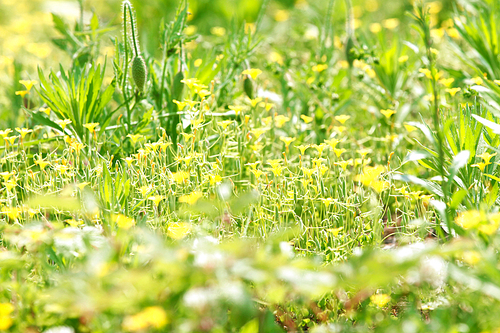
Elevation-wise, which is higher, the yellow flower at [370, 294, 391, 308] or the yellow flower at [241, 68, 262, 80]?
the yellow flower at [241, 68, 262, 80]

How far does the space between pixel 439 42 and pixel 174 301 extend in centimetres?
379

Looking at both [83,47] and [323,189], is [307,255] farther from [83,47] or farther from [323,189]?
[83,47]

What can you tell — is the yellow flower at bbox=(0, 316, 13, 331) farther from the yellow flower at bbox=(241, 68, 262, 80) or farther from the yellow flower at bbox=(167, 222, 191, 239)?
the yellow flower at bbox=(241, 68, 262, 80)

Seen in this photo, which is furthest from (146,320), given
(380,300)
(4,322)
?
(380,300)

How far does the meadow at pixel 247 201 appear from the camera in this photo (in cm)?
123

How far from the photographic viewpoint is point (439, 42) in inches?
165

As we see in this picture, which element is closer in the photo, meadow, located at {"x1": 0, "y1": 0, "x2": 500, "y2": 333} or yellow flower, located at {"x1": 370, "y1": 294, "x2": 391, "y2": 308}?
meadow, located at {"x1": 0, "y1": 0, "x2": 500, "y2": 333}

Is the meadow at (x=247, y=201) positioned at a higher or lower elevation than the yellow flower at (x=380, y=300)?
higher

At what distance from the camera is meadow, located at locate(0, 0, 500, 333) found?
1229 mm

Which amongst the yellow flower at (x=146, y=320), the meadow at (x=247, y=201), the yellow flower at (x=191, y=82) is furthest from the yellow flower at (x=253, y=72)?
the yellow flower at (x=146, y=320)

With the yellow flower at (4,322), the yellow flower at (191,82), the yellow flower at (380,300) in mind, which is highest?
the yellow flower at (191,82)

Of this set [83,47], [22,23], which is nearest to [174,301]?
[83,47]

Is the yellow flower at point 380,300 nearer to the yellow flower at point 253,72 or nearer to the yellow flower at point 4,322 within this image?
the yellow flower at point 4,322

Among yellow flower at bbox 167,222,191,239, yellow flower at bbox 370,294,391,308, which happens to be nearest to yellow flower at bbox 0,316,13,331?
yellow flower at bbox 167,222,191,239
